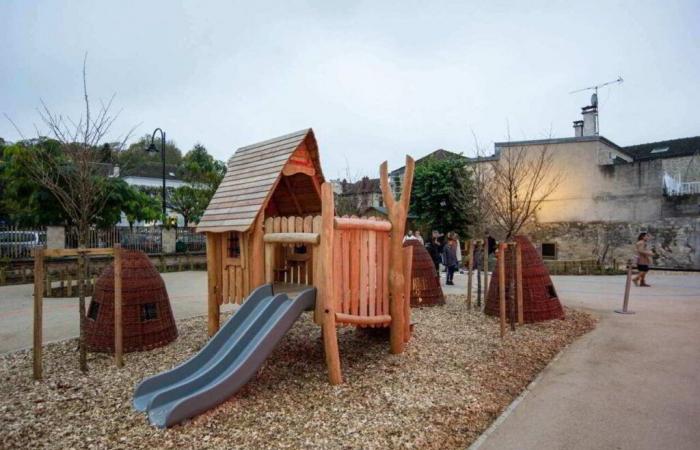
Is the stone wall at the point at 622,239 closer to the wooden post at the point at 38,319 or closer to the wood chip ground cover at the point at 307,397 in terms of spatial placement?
the wood chip ground cover at the point at 307,397

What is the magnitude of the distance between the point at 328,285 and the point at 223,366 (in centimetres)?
148

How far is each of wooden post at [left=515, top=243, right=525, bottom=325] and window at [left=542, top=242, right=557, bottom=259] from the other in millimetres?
20132

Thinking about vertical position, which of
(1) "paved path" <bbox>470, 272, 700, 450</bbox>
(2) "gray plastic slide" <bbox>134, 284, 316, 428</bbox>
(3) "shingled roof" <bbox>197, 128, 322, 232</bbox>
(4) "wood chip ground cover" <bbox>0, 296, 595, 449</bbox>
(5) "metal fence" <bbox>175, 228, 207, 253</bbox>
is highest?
(3) "shingled roof" <bbox>197, 128, 322, 232</bbox>

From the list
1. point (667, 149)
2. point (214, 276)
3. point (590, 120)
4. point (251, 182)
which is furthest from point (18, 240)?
point (667, 149)

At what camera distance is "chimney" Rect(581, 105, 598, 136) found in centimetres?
2781

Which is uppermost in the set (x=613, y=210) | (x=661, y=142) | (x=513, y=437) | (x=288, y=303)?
(x=661, y=142)

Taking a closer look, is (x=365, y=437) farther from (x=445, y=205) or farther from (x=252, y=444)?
(x=445, y=205)

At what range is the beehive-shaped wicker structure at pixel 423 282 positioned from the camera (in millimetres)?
10117

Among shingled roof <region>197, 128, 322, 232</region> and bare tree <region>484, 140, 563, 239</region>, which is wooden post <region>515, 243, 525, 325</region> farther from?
shingled roof <region>197, 128, 322, 232</region>

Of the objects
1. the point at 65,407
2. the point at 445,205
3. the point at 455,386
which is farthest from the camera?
the point at 445,205

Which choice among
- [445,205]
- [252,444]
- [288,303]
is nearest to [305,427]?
[252,444]

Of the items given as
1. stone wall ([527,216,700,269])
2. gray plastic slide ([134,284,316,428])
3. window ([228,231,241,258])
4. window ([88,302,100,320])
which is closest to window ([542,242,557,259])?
stone wall ([527,216,700,269])

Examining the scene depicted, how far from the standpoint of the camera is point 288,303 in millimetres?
5227

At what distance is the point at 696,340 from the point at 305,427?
6794 millimetres
